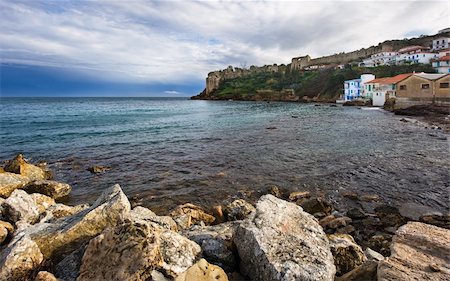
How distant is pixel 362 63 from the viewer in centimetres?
13112

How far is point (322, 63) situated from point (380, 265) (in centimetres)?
17146

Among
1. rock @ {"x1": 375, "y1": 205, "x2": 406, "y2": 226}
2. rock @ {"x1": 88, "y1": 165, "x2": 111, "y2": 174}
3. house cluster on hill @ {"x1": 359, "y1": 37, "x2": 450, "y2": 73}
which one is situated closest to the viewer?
rock @ {"x1": 375, "y1": 205, "x2": 406, "y2": 226}

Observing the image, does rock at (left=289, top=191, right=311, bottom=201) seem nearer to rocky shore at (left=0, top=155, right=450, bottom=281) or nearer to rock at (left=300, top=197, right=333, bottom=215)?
rock at (left=300, top=197, right=333, bottom=215)

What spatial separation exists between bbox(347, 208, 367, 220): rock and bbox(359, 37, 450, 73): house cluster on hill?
330ft

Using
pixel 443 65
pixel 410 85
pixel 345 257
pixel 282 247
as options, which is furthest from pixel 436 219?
pixel 443 65

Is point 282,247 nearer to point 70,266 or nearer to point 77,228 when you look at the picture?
point 70,266

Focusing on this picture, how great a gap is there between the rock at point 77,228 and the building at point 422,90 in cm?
6513

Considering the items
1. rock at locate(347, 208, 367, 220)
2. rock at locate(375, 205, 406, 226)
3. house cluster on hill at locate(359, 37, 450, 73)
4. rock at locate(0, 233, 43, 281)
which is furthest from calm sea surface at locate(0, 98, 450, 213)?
house cluster on hill at locate(359, 37, 450, 73)

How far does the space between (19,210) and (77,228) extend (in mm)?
4488

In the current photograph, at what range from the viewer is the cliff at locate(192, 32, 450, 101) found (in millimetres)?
107438

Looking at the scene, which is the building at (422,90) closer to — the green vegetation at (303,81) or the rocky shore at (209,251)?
the green vegetation at (303,81)

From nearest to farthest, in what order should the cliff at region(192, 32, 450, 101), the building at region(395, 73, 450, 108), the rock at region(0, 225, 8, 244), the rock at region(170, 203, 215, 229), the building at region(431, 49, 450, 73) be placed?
the rock at region(0, 225, 8, 244), the rock at region(170, 203, 215, 229), the building at region(395, 73, 450, 108), the building at region(431, 49, 450, 73), the cliff at region(192, 32, 450, 101)

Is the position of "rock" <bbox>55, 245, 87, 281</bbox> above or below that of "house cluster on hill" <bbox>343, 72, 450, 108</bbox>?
below

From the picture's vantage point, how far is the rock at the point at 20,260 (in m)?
4.73
